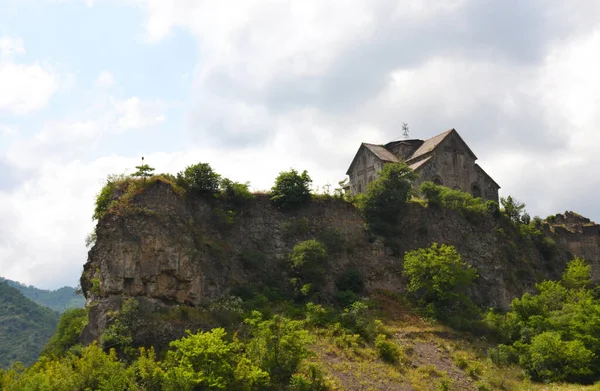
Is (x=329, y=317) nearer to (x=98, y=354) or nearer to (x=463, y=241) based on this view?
(x=98, y=354)

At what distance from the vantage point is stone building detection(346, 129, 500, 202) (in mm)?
40844

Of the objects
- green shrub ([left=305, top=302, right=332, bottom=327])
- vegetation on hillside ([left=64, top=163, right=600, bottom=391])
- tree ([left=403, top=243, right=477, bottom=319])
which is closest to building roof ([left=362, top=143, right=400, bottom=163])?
vegetation on hillside ([left=64, top=163, right=600, bottom=391])

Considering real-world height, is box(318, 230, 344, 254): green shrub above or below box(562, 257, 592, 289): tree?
above

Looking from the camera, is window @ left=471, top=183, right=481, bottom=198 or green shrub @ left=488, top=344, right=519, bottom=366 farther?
window @ left=471, top=183, right=481, bottom=198

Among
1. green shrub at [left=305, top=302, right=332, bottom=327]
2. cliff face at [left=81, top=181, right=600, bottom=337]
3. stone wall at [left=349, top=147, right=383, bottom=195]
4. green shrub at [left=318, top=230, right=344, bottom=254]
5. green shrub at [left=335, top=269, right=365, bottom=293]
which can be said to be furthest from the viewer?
stone wall at [left=349, top=147, right=383, bottom=195]

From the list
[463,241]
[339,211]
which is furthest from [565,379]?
[339,211]

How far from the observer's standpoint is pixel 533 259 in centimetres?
3956

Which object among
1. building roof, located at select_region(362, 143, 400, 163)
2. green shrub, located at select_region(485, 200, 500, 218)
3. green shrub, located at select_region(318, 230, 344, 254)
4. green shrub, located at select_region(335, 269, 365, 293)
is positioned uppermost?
building roof, located at select_region(362, 143, 400, 163)

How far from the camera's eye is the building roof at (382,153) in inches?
1624

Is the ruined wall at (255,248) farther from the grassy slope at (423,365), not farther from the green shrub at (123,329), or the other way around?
the grassy slope at (423,365)

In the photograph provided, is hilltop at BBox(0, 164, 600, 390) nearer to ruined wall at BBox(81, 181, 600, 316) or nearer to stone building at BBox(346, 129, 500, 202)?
ruined wall at BBox(81, 181, 600, 316)

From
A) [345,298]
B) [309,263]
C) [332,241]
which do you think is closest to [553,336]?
[345,298]

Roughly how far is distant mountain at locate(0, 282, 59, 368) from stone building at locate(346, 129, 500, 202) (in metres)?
42.1

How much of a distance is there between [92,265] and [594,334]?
78.3 feet
